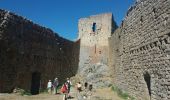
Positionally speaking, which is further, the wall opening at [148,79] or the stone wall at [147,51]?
the wall opening at [148,79]

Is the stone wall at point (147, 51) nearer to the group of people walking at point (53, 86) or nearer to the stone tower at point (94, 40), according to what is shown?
the group of people walking at point (53, 86)

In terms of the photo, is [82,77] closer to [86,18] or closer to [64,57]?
[64,57]

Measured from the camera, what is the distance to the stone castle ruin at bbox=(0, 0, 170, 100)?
33.0 feet

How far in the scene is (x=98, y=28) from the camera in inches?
1116

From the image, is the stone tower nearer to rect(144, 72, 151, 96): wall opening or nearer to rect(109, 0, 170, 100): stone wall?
rect(109, 0, 170, 100): stone wall

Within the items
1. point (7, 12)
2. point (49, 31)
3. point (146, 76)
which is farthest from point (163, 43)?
point (49, 31)

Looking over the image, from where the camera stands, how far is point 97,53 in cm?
2767

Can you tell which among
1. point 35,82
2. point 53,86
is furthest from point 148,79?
point 35,82

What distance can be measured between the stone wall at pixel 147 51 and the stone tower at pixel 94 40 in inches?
432

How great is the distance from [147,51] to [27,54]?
28.2 feet

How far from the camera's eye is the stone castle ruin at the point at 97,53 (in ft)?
33.0

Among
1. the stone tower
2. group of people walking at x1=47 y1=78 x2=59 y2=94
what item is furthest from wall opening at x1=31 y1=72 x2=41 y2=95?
the stone tower

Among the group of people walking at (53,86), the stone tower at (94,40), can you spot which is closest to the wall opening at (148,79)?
the group of people walking at (53,86)

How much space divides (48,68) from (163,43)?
479 inches
